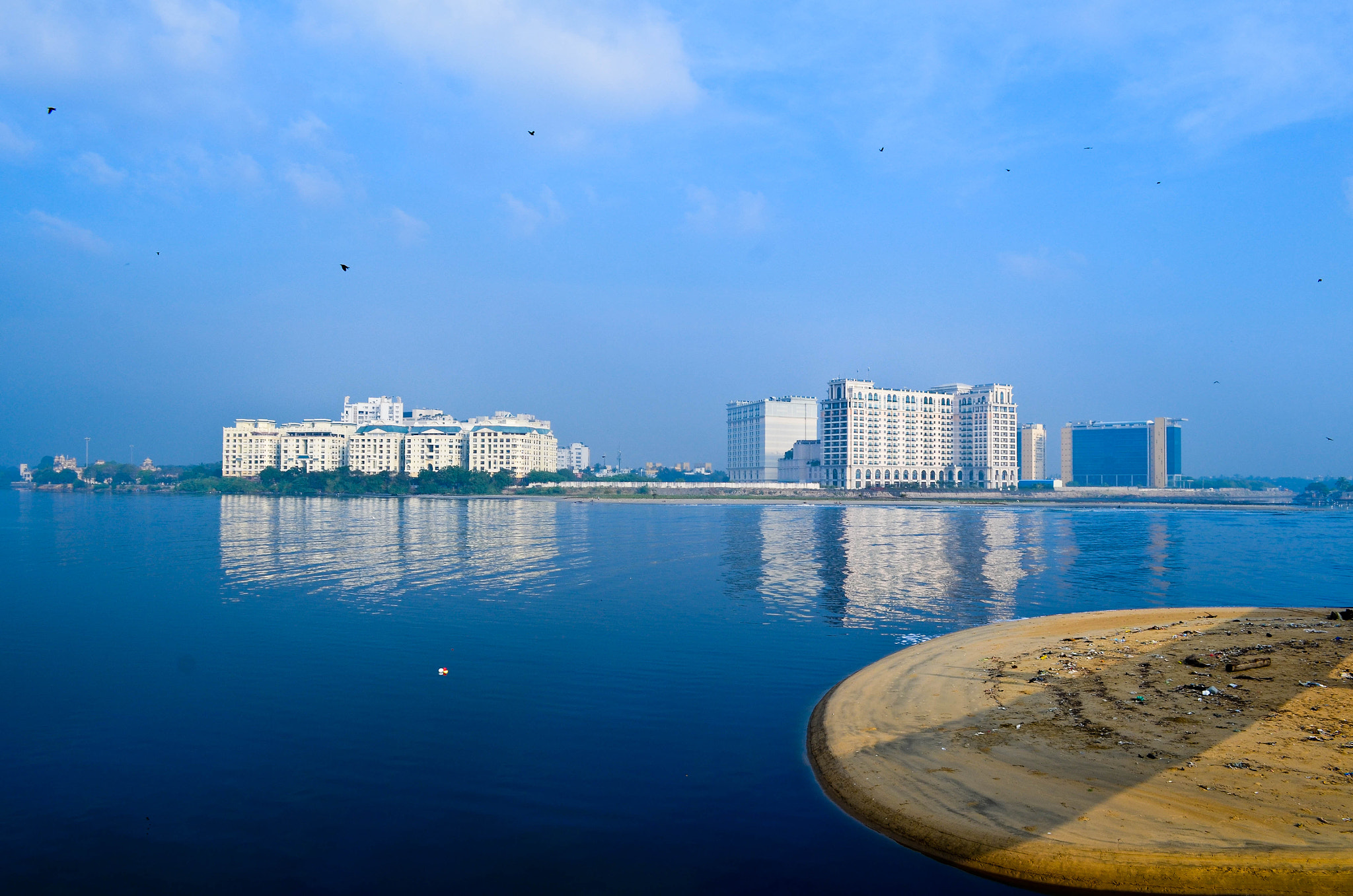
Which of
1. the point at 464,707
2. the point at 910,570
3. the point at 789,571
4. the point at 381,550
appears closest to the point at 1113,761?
the point at 464,707

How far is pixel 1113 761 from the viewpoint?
48.3 feet

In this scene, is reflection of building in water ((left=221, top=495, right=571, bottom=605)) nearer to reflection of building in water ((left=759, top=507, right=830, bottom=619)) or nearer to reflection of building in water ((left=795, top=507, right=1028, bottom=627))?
reflection of building in water ((left=759, top=507, right=830, bottom=619))

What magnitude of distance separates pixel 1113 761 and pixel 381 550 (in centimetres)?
5196

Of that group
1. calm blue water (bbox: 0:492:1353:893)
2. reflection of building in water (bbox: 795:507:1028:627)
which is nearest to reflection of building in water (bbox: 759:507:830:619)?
reflection of building in water (bbox: 795:507:1028:627)

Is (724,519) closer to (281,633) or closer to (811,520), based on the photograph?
(811,520)

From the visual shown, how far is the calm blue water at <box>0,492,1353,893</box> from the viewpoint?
1266cm

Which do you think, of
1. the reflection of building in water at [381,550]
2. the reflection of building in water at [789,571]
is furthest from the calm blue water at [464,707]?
the reflection of building in water at [381,550]

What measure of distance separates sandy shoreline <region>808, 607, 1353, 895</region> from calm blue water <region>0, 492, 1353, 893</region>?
904 millimetres

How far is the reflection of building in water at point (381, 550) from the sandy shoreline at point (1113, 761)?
2476 cm

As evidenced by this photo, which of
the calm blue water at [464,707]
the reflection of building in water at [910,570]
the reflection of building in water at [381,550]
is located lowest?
the reflection of building in water at [910,570]

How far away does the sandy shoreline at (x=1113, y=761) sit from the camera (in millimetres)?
11555

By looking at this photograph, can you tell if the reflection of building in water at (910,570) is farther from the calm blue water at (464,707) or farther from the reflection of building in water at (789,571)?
the calm blue water at (464,707)

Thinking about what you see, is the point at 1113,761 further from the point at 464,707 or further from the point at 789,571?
the point at 789,571

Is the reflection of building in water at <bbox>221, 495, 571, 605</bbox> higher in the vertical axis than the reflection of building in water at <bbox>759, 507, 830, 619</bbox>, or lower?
higher
